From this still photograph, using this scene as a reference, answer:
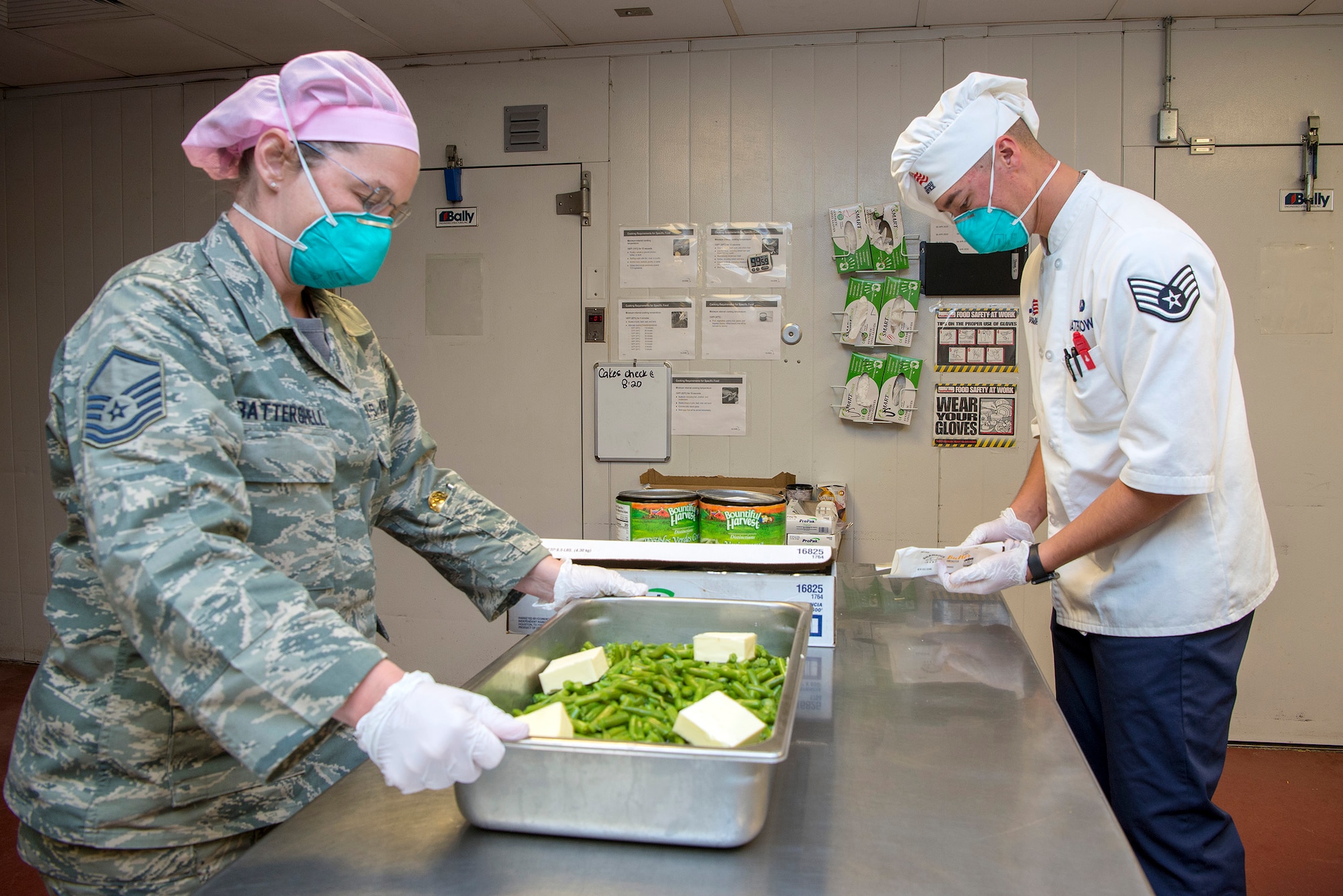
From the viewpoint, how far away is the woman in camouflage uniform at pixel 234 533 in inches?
38.0

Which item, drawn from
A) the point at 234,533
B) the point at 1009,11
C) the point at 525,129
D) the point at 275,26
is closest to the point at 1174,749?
the point at 234,533

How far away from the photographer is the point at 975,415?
364 centimetres

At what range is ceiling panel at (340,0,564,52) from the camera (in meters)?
3.40

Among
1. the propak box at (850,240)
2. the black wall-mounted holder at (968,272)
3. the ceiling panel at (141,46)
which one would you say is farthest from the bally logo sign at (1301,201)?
the ceiling panel at (141,46)

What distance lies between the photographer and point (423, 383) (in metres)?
4.04

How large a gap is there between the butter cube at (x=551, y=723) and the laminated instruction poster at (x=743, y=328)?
2741 millimetres

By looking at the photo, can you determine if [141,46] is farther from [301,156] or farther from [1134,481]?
[1134,481]

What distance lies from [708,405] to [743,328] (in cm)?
36

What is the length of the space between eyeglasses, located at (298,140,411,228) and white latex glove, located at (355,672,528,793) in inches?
28.8

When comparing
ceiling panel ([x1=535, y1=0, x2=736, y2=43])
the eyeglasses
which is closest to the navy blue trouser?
the eyeglasses

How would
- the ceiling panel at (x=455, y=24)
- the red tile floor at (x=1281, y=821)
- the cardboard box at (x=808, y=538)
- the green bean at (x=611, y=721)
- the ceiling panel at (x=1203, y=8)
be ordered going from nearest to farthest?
the green bean at (x=611, y=721)
the cardboard box at (x=808, y=538)
the red tile floor at (x=1281, y=821)
the ceiling panel at (x=1203, y=8)
the ceiling panel at (x=455, y=24)

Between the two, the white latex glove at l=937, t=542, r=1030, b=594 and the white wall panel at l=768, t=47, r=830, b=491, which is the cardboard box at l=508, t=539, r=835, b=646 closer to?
the white latex glove at l=937, t=542, r=1030, b=594

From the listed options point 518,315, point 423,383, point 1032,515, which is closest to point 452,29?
point 518,315

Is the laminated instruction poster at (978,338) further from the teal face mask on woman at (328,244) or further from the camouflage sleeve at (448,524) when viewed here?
the teal face mask on woman at (328,244)
